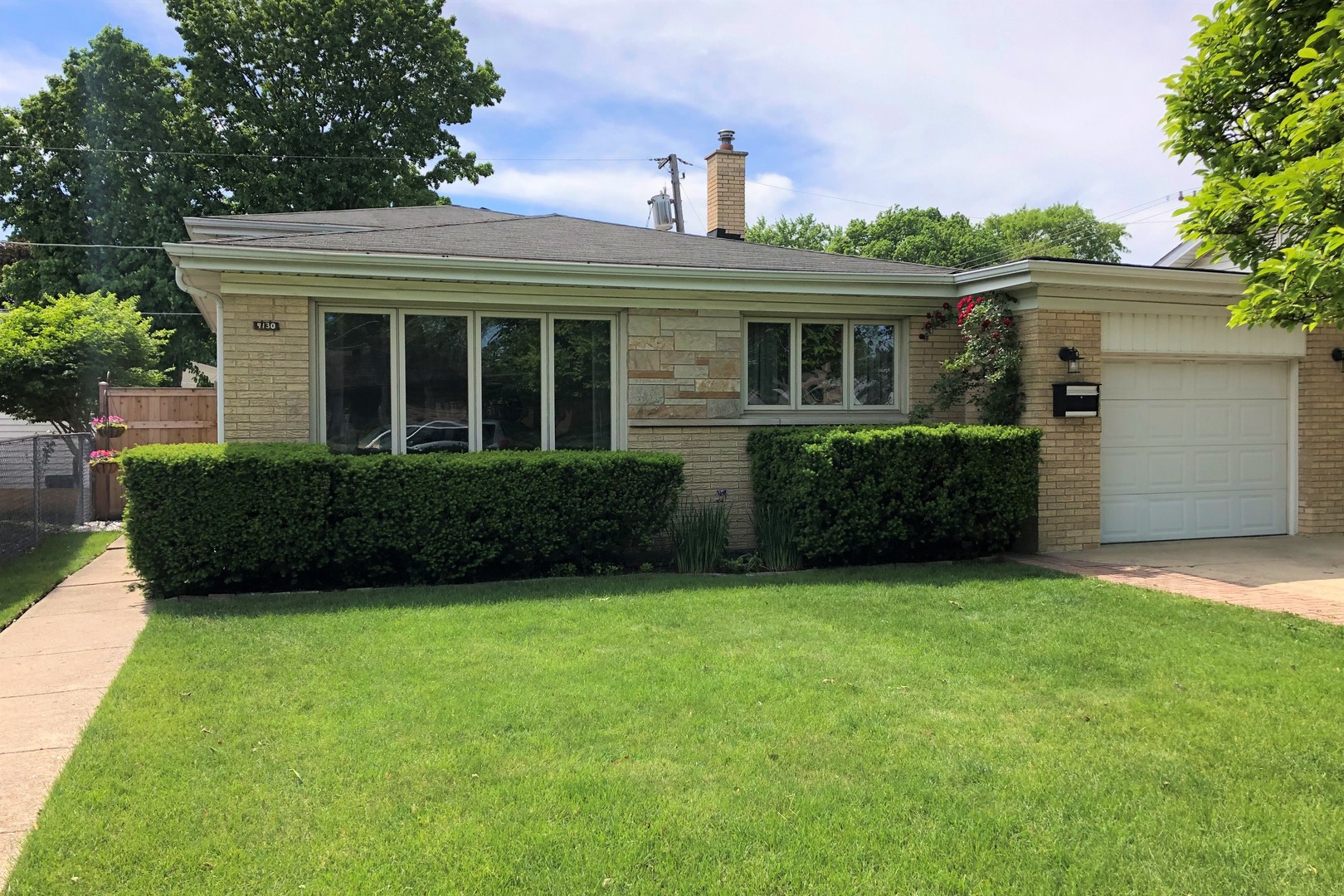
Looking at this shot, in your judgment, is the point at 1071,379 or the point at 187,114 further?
the point at 187,114

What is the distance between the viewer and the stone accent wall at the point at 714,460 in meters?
9.69

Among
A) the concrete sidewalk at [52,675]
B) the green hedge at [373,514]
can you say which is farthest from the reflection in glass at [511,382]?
the concrete sidewalk at [52,675]

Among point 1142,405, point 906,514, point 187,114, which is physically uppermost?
point 187,114

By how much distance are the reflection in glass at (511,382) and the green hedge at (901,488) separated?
2.64 m

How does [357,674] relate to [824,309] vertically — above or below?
below

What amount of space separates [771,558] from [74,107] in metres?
→ 24.6

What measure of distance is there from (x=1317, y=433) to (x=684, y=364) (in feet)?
25.2

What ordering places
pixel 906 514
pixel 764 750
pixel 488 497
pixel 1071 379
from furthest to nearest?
1. pixel 1071 379
2. pixel 906 514
3. pixel 488 497
4. pixel 764 750

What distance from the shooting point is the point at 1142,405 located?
10.2 meters

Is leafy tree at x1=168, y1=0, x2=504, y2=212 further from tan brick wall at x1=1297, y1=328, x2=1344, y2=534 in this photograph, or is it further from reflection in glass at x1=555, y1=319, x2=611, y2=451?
tan brick wall at x1=1297, y1=328, x2=1344, y2=534

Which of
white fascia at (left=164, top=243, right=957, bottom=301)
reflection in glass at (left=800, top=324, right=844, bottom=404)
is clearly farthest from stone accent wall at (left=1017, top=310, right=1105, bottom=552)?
reflection in glass at (left=800, top=324, right=844, bottom=404)

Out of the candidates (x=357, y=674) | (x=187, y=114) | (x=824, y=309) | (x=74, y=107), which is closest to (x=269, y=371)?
(x=357, y=674)

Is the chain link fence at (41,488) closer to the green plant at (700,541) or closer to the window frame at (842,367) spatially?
A: the green plant at (700,541)

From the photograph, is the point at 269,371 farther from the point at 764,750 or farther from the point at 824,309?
the point at 764,750
